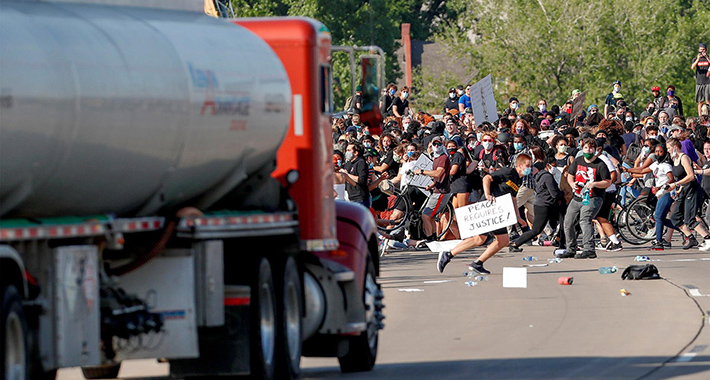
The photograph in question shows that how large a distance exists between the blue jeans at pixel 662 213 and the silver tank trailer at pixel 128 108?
47.6 ft

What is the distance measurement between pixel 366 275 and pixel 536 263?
10722 millimetres

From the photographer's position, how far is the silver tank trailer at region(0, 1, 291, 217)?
8.32 meters

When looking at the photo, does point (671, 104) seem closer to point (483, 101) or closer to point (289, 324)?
point (483, 101)

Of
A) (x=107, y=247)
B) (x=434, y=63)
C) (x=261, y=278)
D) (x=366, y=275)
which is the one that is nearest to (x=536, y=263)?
(x=366, y=275)

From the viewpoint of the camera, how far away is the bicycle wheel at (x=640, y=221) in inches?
1034

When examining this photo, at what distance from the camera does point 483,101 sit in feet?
113

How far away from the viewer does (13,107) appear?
806 centimetres

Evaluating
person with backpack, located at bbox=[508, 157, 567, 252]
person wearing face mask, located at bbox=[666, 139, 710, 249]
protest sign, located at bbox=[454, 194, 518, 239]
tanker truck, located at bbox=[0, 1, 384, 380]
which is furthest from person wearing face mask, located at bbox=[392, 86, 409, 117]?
tanker truck, located at bbox=[0, 1, 384, 380]

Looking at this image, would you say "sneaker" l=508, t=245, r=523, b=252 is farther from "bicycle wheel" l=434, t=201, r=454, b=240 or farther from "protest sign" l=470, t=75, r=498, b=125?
"protest sign" l=470, t=75, r=498, b=125

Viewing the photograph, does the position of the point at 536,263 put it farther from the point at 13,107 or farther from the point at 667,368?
the point at 13,107

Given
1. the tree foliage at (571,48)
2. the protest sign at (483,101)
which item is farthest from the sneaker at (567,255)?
the tree foliage at (571,48)

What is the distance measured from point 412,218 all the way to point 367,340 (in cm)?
1455

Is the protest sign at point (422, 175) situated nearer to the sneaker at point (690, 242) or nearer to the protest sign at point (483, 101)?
the sneaker at point (690, 242)

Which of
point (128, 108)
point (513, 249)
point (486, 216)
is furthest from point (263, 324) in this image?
point (513, 249)
